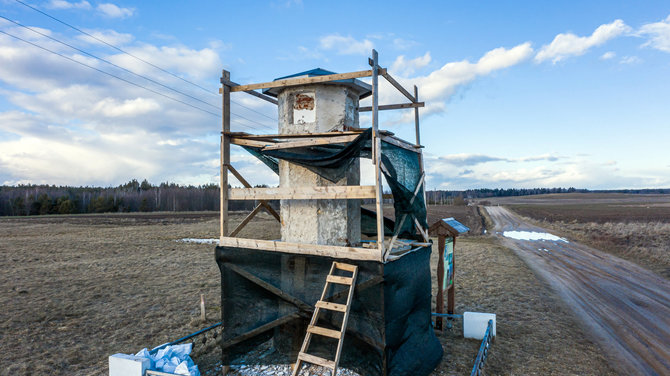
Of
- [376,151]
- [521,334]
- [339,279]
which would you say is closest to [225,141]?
[376,151]

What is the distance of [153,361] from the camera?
6.75m

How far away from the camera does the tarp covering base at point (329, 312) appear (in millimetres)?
6836

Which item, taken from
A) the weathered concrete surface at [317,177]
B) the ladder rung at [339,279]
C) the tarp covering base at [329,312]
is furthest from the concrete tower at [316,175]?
Result: the ladder rung at [339,279]

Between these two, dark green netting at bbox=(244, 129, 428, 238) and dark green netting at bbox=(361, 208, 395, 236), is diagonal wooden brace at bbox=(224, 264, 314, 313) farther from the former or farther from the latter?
dark green netting at bbox=(361, 208, 395, 236)

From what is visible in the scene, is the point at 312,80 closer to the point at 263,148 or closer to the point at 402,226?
the point at 263,148

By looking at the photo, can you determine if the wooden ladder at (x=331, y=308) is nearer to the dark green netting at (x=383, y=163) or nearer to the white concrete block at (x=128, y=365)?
the dark green netting at (x=383, y=163)

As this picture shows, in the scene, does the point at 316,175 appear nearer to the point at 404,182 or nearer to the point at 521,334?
the point at 404,182

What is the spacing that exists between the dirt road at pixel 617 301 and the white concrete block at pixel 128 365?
9591mm

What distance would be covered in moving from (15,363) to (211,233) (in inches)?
1149

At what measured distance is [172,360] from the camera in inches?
284

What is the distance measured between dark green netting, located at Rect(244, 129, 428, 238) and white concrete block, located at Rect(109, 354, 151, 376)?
422cm

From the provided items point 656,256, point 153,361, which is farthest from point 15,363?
point 656,256

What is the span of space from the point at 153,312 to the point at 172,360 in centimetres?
554

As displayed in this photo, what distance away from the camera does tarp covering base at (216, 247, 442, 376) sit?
6836 millimetres
